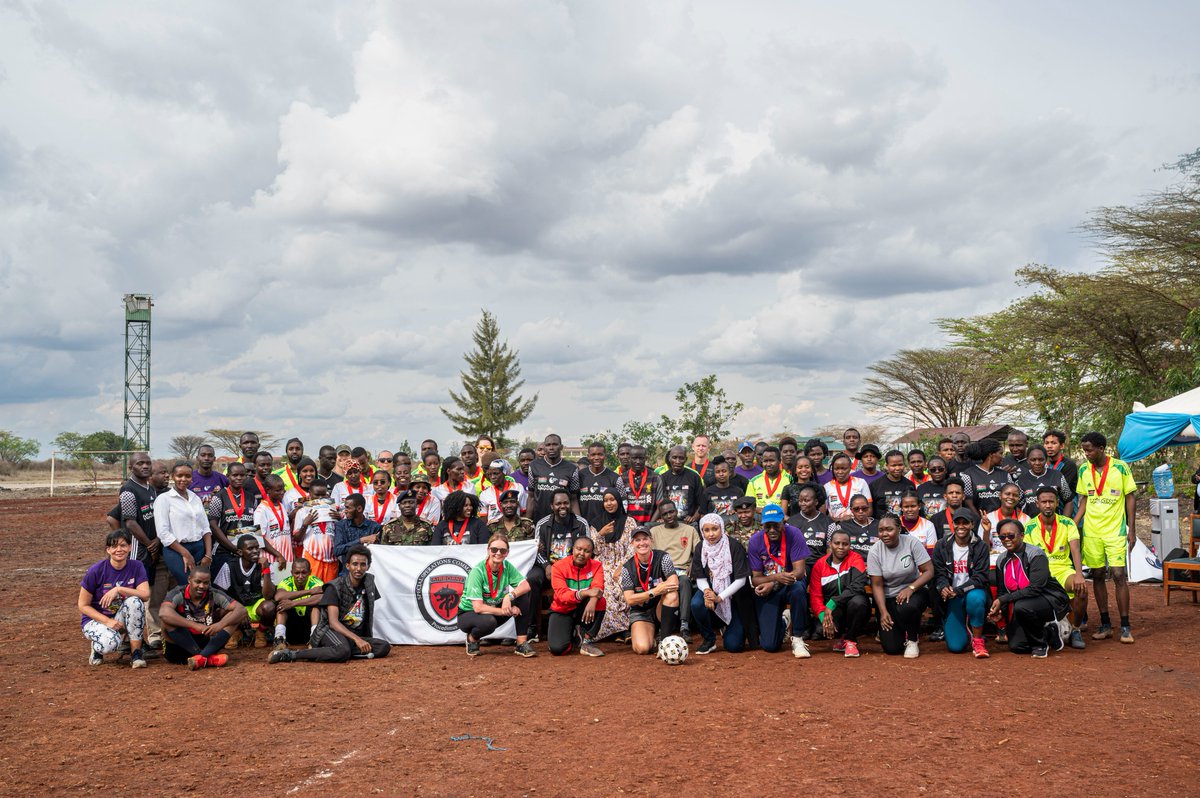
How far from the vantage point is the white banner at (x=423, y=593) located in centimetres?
977

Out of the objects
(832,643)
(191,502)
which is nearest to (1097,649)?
(832,643)

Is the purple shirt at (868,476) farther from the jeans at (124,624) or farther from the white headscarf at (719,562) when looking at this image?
the jeans at (124,624)

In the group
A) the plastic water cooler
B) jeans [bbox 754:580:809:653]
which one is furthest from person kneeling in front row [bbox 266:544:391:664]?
the plastic water cooler

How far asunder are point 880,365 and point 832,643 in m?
38.7

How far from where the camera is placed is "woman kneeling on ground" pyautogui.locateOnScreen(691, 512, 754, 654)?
9109mm

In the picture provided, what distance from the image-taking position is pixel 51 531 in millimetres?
24469

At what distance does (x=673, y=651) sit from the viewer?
335 inches

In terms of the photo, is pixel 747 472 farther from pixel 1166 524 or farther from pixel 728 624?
pixel 1166 524

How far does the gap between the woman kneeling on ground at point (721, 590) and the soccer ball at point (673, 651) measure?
63 centimetres

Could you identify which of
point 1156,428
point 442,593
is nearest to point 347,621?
point 442,593

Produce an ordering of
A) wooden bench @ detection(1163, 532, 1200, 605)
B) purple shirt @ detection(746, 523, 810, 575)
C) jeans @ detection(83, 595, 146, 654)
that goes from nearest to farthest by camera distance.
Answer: jeans @ detection(83, 595, 146, 654)
purple shirt @ detection(746, 523, 810, 575)
wooden bench @ detection(1163, 532, 1200, 605)

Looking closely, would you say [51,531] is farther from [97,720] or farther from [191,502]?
[97,720]

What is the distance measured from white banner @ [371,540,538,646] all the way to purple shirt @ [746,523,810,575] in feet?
8.78

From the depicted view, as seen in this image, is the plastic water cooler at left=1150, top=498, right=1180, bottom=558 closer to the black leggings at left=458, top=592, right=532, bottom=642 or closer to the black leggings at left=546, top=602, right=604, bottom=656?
the black leggings at left=546, top=602, right=604, bottom=656
